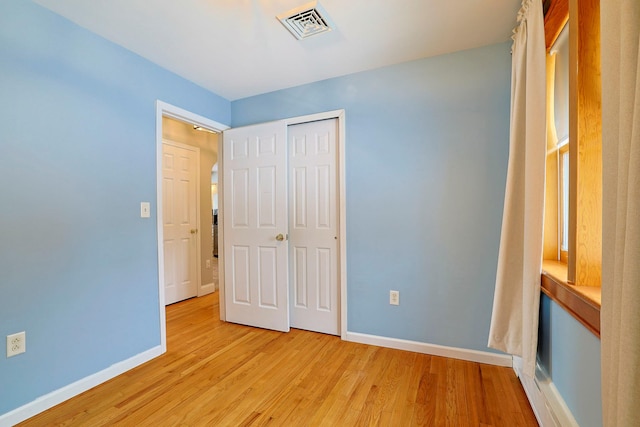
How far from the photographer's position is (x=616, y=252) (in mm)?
615

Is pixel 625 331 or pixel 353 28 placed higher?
pixel 353 28

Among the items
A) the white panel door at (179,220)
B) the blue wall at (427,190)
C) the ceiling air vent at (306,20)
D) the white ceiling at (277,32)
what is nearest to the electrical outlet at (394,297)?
the blue wall at (427,190)

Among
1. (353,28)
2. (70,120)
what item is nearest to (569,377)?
(353,28)

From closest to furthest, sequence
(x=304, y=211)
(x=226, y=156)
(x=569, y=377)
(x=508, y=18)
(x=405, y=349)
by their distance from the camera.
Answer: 1. (x=569, y=377)
2. (x=508, y=18)
3. (x=405, y=349)
4. (x=304, y=211)
5. (x=226, y=156)

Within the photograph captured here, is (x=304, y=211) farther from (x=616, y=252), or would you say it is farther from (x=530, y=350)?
(x=616, y=252)

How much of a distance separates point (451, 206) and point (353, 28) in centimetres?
148

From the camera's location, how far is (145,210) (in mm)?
2232

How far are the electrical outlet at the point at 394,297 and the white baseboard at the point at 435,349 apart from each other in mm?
313

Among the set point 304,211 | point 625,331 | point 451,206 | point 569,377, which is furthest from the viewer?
point 304,211

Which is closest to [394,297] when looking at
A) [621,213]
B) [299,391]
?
[299,391]

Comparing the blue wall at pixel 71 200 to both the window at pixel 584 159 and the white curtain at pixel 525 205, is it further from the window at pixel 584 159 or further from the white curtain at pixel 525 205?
the window at pixel 584 159

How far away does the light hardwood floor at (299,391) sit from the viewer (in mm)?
1562

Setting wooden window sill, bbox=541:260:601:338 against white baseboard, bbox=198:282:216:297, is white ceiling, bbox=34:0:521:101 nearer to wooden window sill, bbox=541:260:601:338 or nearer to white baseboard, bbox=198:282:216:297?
wooden window sill, bbox=541:260:601:338

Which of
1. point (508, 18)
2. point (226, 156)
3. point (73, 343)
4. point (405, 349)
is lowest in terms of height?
point (405, 349)
